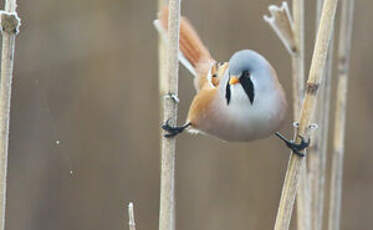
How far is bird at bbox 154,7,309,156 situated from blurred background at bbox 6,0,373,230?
46.6 inches

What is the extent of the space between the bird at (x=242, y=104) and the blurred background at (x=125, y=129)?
1.18 m

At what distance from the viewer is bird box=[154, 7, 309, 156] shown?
1.60 metres

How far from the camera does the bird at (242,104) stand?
1604 mm

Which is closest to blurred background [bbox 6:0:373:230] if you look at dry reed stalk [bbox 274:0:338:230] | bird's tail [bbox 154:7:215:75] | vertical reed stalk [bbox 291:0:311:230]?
bird's tail [bbox 154:7:215:75]

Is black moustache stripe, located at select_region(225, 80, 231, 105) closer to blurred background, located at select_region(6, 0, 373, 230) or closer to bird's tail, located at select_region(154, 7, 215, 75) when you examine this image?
bird's tail, located at select_region(154, 7, 215, 75)

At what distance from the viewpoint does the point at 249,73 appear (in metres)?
1.60

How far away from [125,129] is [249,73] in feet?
5.27

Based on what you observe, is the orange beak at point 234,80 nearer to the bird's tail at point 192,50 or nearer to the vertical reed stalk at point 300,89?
the vertical reed stalk at point 300,89

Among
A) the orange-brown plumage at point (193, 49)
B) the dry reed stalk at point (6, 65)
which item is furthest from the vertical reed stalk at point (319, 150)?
the dry reed stalk at point (6, 65)

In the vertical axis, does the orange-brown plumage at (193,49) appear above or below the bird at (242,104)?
above

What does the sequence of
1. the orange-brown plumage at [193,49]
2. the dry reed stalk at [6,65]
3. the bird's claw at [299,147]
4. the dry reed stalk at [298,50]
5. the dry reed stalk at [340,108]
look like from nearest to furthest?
the dry reed stalk at [6,65], the bird's claw at [299,147], the dry reed stalk at [298,50], the dry reed stalk at [340,108], the orange-brown plumage at [193,49]

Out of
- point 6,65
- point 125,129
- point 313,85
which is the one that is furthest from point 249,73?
point 125,129

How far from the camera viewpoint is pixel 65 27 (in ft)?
10.2

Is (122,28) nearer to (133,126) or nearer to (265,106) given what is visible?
(133,126)
